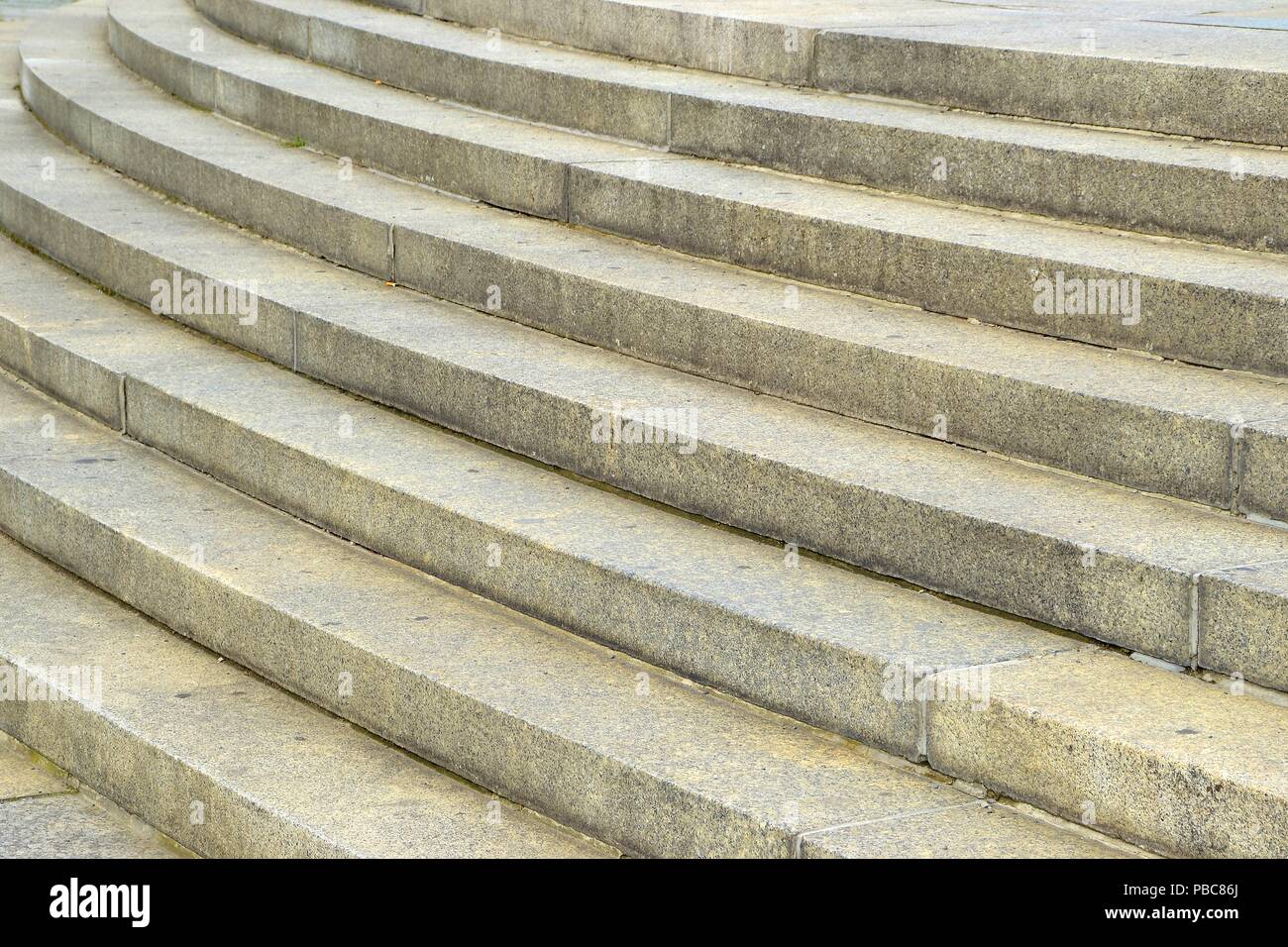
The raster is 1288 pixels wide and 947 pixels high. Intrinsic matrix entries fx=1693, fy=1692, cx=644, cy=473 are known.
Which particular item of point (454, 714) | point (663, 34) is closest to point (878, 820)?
point (454, 714)

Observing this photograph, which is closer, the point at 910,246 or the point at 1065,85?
the point at 910,246

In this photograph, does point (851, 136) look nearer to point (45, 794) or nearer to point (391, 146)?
point (391, 146)

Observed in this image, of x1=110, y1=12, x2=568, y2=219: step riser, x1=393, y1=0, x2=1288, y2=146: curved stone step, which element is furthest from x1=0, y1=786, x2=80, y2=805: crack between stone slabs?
x1=393, y1=0, x2=1288, y2=146: curved stone step

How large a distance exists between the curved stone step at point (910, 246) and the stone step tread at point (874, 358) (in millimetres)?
79

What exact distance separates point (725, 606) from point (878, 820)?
74 cm

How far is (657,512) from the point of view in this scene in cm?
463

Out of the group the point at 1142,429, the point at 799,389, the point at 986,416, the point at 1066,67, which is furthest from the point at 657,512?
the point at 1066,67

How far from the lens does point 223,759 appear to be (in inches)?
162

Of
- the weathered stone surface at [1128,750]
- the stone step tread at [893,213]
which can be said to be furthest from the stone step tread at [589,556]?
the stone step tread at [893,213]

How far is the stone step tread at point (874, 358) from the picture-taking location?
408 cm

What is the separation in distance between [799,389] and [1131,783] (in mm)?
1883

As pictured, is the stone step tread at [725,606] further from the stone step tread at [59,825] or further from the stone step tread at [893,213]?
the stone step tread at [893,213]

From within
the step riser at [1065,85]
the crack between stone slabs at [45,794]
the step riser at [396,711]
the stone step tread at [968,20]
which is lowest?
the crack between stone slabs at [45,794]

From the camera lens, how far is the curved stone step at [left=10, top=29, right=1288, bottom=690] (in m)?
3.62
